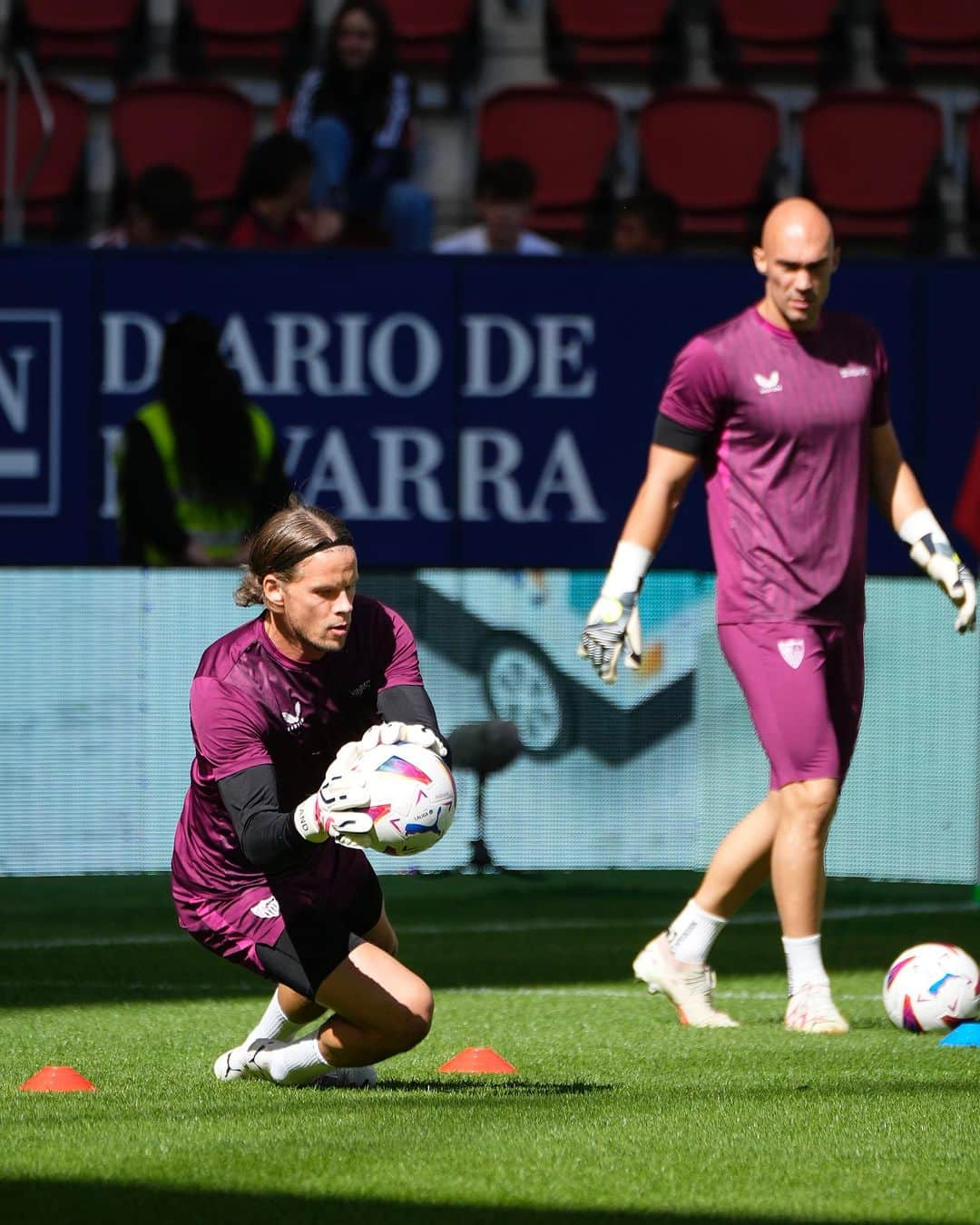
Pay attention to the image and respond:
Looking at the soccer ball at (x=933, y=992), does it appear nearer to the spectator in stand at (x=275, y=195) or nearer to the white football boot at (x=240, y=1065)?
the white football boot at (x=240, y=1065)

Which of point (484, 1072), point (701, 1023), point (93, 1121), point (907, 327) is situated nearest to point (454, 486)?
point (907, 327)

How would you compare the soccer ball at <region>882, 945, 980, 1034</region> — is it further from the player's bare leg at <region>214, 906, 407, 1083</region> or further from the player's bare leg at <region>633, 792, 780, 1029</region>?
the player's bare leg at <region>214, 906, 407, 1083</region>

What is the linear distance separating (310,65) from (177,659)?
19.2ft

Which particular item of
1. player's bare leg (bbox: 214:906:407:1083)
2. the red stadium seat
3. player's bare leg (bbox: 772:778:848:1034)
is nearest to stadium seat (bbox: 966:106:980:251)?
the red stadium seat

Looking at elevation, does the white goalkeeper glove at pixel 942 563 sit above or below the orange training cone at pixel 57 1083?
above

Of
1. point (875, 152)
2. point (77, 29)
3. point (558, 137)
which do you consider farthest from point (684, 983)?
point (77, 29)

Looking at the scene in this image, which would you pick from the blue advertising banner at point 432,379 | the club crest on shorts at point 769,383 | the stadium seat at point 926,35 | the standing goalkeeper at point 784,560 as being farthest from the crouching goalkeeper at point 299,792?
the stadium seat at point 926,35

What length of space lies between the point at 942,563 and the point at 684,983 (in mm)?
1375

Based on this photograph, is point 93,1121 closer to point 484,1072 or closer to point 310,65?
point 484,1072

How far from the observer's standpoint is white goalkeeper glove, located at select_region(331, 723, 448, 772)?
4.91 metres

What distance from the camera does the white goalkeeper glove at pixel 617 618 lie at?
6.55 meters

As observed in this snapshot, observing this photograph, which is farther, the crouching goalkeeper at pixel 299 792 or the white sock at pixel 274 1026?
the white sock at pixel 274 1026

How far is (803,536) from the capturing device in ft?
21.6

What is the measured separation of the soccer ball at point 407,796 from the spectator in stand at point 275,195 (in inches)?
268
